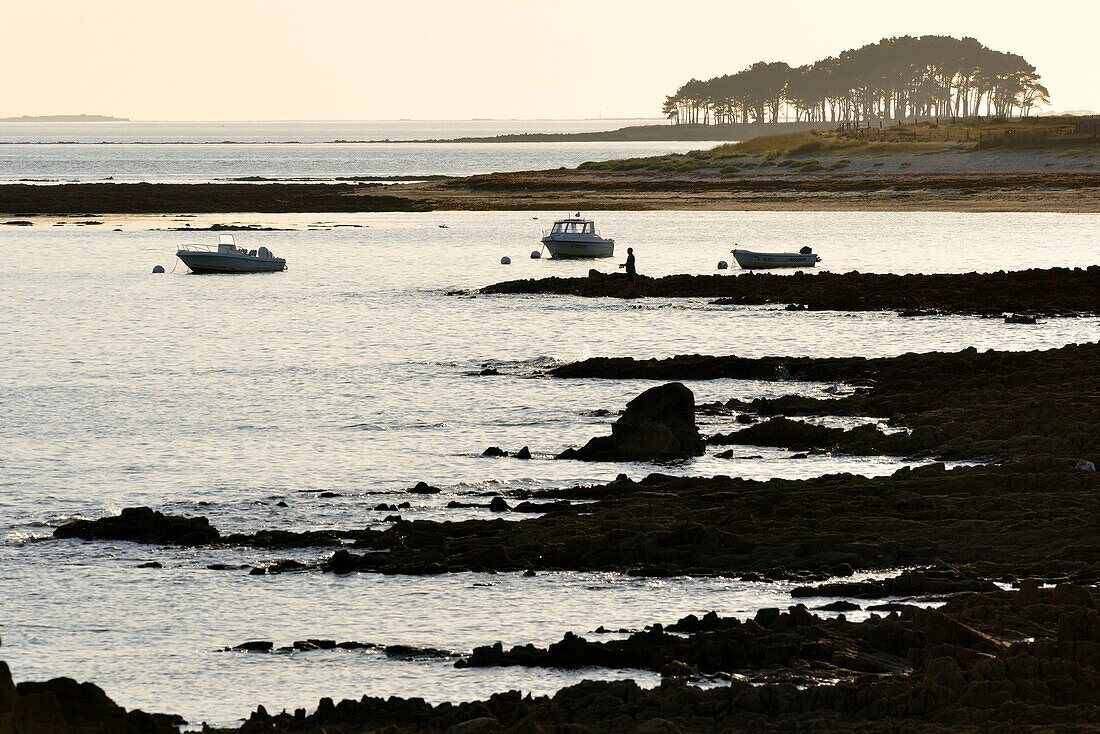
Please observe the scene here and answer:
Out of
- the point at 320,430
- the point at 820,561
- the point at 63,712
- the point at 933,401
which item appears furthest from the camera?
the point at 320,430

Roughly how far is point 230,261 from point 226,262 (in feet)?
0.59

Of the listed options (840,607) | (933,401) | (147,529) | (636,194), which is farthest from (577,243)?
(840,607)

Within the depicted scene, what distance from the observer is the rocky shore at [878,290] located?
43.0 metres

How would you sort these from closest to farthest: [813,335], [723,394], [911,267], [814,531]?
[814,531] → [723,394] → [813,335] → [911,267]

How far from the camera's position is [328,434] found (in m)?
26.7

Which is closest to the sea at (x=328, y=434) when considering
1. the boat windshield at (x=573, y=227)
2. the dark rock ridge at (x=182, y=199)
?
the boat windshield at (x=573, y=227)

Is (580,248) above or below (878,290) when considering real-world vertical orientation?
below

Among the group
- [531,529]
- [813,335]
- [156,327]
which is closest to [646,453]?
[531,529]

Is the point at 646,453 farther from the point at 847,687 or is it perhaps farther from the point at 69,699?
Result: the point at 69,699

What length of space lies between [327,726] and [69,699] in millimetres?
2058

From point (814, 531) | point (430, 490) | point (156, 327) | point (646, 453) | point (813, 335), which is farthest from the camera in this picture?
point (156, 327)

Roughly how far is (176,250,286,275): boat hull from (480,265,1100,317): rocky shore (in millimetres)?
13473

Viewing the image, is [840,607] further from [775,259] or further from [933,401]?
[775,259]

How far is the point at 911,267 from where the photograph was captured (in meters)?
57.5
